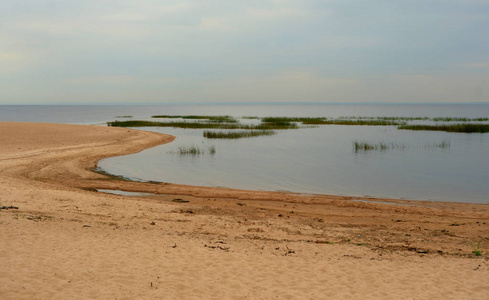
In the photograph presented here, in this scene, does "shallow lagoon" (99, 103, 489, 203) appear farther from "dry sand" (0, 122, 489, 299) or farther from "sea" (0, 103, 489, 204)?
"dry sand" (0, 122, 489, 299)

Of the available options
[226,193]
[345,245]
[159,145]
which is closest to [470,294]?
[345,245]

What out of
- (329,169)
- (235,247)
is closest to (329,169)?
(329,169)

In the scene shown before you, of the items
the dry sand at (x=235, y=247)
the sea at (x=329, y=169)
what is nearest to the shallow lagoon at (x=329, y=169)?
the sea at (x=329, y=169)

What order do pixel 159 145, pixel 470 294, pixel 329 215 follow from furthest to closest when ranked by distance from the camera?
1. pixel 159 145
2. pixel 329 215
3. pixel 470 294

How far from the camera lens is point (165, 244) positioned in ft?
31.2

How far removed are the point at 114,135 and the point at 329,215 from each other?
32.3 metres

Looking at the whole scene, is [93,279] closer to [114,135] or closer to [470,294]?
[470,294]

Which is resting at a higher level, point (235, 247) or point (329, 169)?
point (329, 169)

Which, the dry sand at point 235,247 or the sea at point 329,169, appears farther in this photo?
the sea at point 329,169

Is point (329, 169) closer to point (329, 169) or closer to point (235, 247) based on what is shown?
point (329, 169)

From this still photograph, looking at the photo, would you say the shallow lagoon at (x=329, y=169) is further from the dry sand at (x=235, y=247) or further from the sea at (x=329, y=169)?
the dry sand at (x=235, y=247)

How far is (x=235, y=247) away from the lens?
9.55 metres

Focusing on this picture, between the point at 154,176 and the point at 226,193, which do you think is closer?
the point at 226,193

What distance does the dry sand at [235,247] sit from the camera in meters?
7.09
